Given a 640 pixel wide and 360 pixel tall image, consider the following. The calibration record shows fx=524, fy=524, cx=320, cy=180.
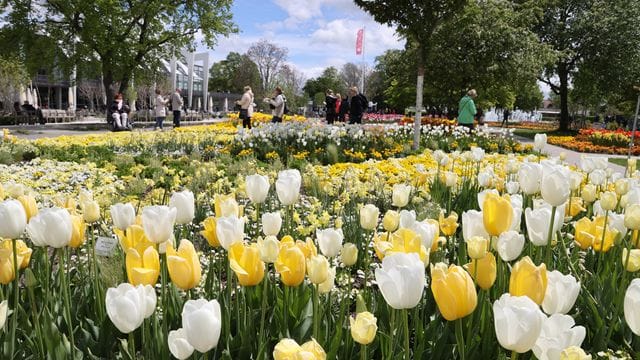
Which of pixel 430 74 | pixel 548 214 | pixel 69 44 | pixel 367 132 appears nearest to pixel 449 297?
pixel 548 214

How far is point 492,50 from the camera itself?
71.5ft

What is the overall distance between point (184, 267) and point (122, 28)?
25682 mm

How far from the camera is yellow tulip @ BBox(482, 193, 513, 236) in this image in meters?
1.63

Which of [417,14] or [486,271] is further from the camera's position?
[417,14]

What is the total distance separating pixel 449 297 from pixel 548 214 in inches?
27.8

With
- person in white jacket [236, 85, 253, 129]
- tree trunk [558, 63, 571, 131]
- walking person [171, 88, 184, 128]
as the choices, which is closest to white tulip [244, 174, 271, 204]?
person in white jacket [236, 85, 253, 129]

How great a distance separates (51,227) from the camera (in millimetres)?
1591

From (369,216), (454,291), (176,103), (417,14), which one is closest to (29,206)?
(369,216)

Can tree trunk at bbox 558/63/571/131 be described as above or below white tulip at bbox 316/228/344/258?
above

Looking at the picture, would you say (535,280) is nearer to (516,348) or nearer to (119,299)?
(516,348)

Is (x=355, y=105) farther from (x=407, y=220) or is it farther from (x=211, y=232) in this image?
(x=211, y=232)

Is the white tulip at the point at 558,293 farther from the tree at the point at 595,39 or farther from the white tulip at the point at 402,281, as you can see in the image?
the tree at the point at 595,39

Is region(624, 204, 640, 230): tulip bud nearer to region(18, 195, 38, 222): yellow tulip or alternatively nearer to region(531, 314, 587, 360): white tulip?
region(531, 314, 587, 360): white tulip

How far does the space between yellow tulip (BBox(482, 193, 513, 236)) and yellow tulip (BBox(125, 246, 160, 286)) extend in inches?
→ 40.2
